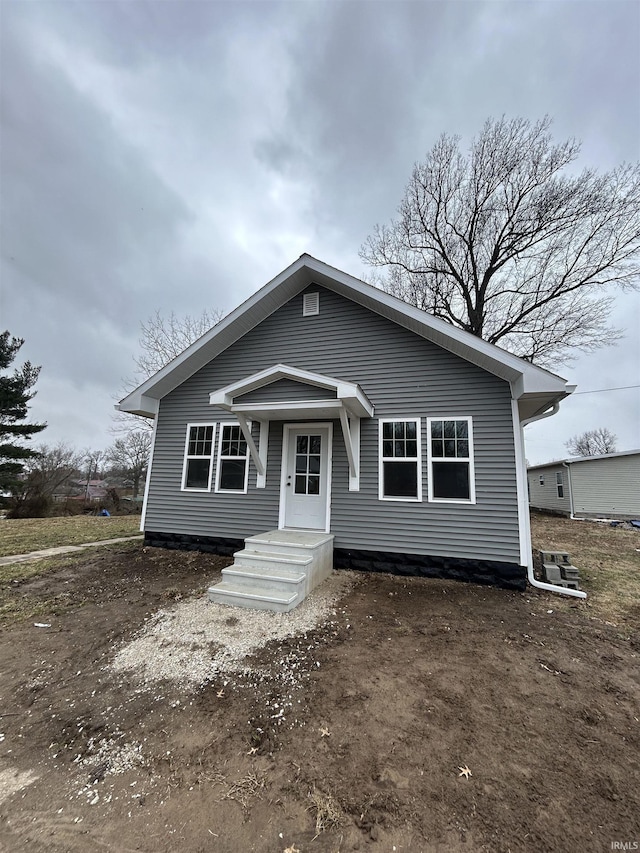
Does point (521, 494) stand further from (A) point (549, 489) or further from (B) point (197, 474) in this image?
(A) point (549, 489)

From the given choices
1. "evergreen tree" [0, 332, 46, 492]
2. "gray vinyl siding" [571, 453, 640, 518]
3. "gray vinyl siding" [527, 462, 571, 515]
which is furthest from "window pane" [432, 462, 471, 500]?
"evergreen tree" [0, 332, 46, 492]

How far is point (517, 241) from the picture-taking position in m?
13.7

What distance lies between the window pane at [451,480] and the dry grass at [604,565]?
1911 mm

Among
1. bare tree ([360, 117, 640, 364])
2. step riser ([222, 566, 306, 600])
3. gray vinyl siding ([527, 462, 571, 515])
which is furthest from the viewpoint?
gray vinyl siding ([527, 462, 571, 515])

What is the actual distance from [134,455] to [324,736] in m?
32.8

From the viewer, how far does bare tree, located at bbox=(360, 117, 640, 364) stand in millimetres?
11898

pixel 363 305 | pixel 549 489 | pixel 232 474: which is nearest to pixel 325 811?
pixel 232 474

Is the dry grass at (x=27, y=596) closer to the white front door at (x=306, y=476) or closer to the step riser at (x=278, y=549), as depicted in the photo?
the step riser at (x=278, y=549)

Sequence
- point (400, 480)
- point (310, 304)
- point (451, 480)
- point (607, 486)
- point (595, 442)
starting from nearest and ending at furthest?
point (451, 480) → point (400, 480) → point (310, 304) → point (607, 486) → point (595, 442)

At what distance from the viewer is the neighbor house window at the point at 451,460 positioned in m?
5.56

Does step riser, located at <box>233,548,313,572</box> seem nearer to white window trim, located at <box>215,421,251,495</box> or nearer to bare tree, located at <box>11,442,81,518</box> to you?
white window trim, located at <box>215,421,251,495</box>

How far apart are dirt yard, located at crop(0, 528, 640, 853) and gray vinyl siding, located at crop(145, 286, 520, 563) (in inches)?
66.0

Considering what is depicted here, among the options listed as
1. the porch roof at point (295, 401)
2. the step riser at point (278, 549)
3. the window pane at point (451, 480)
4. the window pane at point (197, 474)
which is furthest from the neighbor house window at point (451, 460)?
the window pane at point (197, 474)

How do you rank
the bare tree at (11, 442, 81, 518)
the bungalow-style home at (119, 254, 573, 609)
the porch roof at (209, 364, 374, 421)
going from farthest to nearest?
1. the bare tree at (11, 442, 81, 518)
2. the porch roof at (209, 364, 374, 421)
3. the bungalow-style home at (119, 254, 573, 609)
